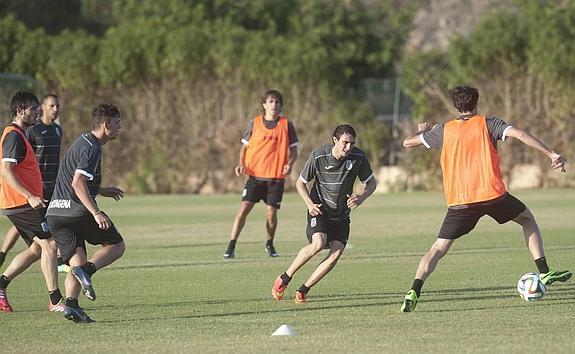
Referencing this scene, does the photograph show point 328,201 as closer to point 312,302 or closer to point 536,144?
point 312,302

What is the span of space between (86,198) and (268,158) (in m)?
6.77

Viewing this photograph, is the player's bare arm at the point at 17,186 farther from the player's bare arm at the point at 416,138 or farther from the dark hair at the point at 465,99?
the dark hair at the point at 465,99

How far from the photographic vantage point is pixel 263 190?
16.1 meters

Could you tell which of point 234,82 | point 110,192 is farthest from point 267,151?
point 234,82

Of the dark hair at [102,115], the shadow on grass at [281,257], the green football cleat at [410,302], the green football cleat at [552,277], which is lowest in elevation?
the shadow on grass at [281,257]

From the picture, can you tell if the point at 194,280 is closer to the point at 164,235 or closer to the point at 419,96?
the point at 164,235

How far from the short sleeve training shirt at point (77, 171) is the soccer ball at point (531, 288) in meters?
3.80

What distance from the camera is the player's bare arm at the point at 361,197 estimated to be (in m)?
10.8

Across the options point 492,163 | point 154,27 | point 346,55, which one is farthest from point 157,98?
point 492,163

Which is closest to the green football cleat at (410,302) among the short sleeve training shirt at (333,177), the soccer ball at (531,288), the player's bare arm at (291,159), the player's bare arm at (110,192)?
the soccer ball at (531,288)

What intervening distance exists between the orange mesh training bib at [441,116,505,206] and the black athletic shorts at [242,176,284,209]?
5923mm

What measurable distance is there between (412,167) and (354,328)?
22943 mm

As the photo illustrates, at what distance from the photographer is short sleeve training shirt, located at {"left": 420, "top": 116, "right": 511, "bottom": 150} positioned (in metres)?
10.1

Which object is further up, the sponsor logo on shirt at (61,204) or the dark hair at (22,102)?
the dark hair at (22,102)
